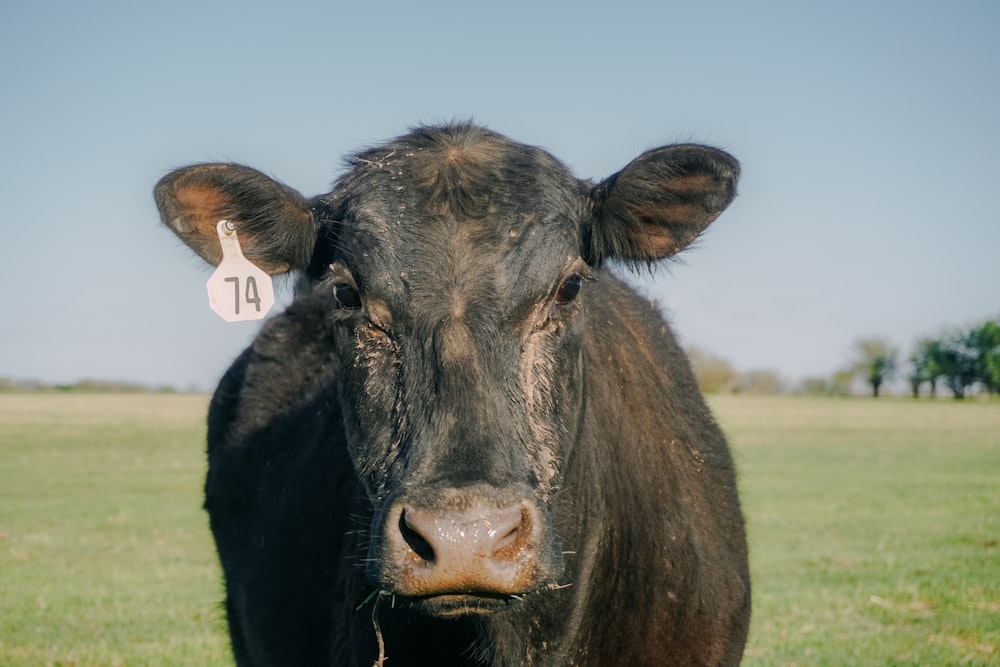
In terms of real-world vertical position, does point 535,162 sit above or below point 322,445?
above

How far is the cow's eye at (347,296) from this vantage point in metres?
3.92

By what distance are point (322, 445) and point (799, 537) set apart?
11.9 meters

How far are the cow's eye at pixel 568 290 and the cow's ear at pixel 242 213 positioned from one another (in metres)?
1.27

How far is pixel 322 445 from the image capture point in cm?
528

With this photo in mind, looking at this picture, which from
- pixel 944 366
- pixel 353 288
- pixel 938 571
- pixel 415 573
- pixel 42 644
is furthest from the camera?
pixel 944 366

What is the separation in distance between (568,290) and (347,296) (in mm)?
903

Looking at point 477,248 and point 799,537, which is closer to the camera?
point 477,248

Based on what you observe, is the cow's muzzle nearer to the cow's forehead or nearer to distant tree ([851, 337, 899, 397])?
the cow's forehead

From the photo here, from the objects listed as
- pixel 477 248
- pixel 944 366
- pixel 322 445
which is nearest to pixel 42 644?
pixel 322 445

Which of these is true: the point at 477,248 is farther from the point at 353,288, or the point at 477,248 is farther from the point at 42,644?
the point at 42,644

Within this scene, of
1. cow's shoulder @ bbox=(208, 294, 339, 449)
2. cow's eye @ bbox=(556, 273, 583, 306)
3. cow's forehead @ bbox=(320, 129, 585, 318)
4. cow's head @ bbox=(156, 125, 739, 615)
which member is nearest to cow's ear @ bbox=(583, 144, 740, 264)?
cow's head @ bbox=(156, 125, 739, 615)

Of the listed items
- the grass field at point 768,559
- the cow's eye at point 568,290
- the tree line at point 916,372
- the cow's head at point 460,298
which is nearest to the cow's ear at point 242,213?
the cow's head at point 460,298

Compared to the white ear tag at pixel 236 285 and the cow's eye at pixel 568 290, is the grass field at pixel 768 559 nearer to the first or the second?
the cow's eye at pixel 568 290

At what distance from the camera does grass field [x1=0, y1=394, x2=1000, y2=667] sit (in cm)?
870
